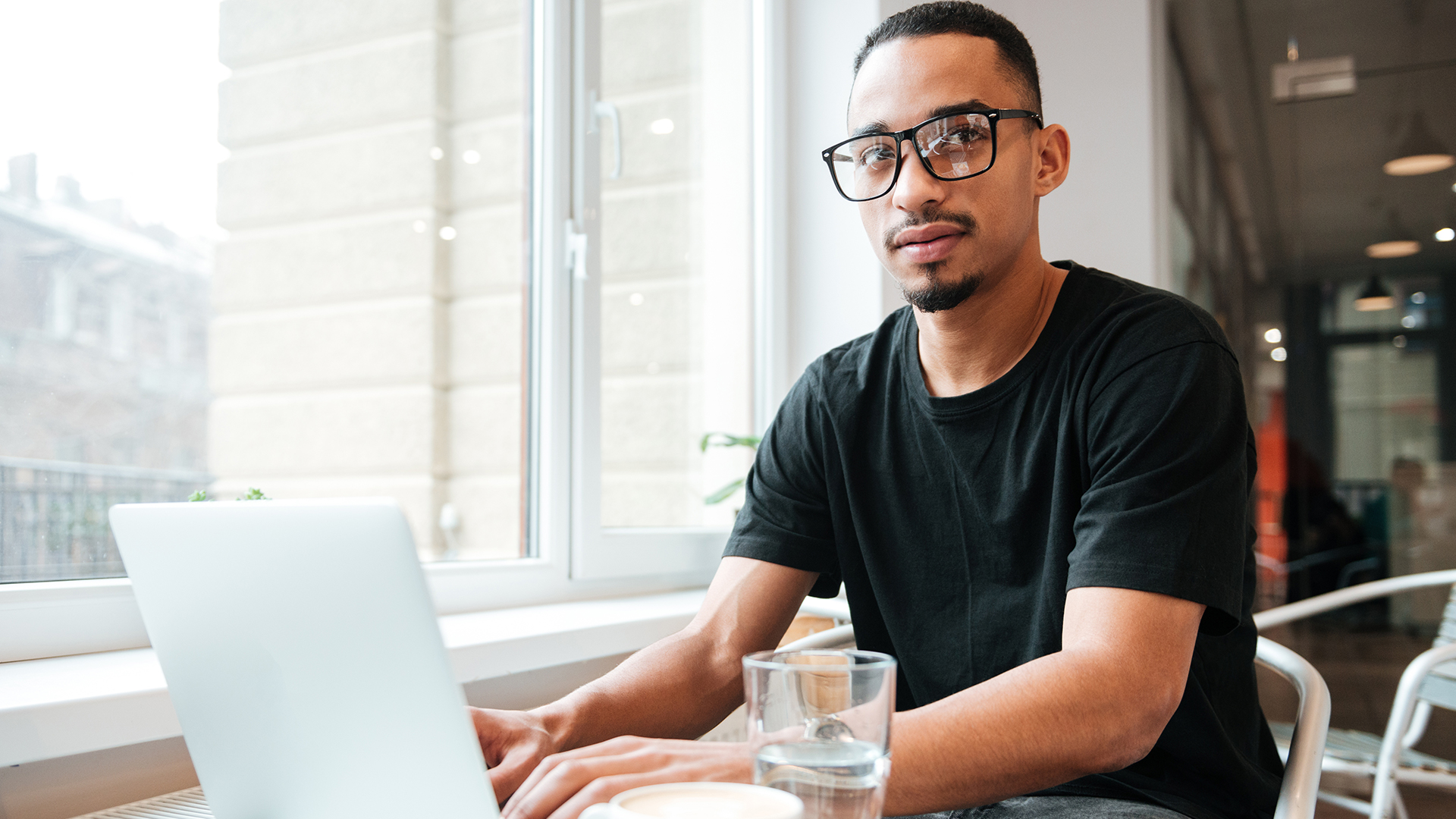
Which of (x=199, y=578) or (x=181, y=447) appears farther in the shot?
(x=181, y=447)

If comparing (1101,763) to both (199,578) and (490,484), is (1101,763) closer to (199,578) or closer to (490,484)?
(199,578)

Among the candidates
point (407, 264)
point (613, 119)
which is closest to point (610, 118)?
point (613, 119)

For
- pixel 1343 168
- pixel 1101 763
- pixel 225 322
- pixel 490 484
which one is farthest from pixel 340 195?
pixel 1343 168

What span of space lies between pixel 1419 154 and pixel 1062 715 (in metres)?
2.86

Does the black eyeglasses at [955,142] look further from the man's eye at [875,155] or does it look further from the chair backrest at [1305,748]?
the chair backrest at [1305,748]

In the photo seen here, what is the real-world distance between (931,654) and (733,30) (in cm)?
195

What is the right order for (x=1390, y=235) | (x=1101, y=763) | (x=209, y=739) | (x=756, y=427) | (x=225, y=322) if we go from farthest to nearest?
1. (x=1390, y=235)
2. (x=756, y=427)
3. (x=225, y=322)
4. (x=1101, y=763)
5. (x=209, y=739)

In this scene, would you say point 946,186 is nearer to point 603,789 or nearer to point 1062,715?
point 1062,715

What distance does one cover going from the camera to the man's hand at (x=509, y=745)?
2.62 ft

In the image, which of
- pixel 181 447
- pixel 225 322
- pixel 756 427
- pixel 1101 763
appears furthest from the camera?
pixel 756 427

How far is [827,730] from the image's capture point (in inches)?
21.3

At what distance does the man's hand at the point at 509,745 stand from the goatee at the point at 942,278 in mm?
638

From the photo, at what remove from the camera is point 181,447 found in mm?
1526

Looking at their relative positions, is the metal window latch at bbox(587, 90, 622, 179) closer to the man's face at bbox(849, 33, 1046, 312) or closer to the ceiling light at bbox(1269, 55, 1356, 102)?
the man's face at bbox(849, 33, 1046, 312)
